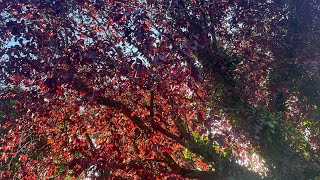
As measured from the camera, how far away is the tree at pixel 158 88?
4.93m

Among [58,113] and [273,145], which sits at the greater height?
[58,113]

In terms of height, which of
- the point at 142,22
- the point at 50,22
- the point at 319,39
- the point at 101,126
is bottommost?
the point at 101,126

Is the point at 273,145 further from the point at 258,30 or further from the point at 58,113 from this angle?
the point at 58,113

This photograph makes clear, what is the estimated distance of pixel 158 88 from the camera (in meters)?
5.04

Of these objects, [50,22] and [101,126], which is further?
[101,126]

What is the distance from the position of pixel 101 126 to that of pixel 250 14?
5.25 m

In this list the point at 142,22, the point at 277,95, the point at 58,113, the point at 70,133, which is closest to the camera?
the point at 142,22

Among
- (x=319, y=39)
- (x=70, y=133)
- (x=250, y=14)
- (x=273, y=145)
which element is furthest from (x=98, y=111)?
(x=319, y=39)

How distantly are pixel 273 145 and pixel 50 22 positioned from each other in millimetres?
5732

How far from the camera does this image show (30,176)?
688cm

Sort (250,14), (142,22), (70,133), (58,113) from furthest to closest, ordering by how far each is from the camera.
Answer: (250,14), (70,133), (58,113), (142,22)

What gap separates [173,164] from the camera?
738 centimetres

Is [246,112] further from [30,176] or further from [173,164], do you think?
[30,176]

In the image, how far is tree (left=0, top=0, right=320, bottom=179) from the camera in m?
4.93
